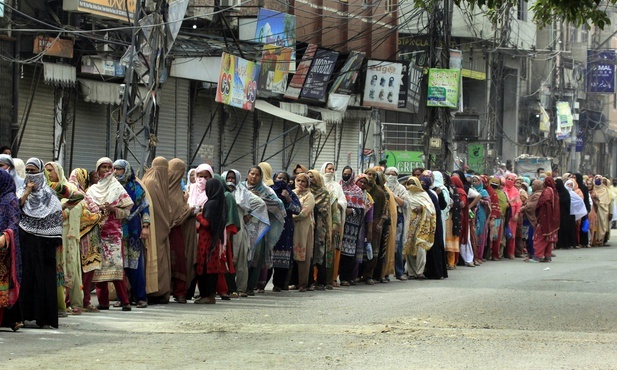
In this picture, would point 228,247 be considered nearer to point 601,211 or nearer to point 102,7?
point 102,7

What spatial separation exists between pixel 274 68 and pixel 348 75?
14.8 feet

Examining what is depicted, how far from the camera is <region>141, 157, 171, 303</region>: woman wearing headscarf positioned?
1274 centimetres

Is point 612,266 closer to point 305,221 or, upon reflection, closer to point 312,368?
point 305,221

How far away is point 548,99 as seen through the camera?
48.2m

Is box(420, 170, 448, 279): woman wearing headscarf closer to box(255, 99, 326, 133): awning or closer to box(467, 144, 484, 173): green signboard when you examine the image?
box(255, 99, 326, 133): awning

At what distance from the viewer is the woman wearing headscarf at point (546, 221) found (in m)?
21.4

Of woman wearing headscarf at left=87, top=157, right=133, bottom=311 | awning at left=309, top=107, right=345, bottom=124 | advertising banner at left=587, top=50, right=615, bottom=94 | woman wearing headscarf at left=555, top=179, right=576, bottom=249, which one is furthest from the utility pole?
advertising banner at left=587, top=50, right=615, bottom=94

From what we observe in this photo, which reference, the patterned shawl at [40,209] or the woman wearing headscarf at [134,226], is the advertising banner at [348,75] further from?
the patterned shawl at [40,209]

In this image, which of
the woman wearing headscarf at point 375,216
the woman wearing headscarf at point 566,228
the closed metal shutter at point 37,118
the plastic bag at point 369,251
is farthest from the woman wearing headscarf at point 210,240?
the woman wearing headscarf at point 566,228

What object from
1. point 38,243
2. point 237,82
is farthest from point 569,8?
point 237,82

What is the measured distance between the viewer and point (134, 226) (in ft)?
40.3

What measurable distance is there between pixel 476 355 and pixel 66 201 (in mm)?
4101

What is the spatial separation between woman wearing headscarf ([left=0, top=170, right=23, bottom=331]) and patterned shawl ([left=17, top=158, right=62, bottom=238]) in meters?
0.42

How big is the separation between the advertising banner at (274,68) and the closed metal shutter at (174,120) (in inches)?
64.6
